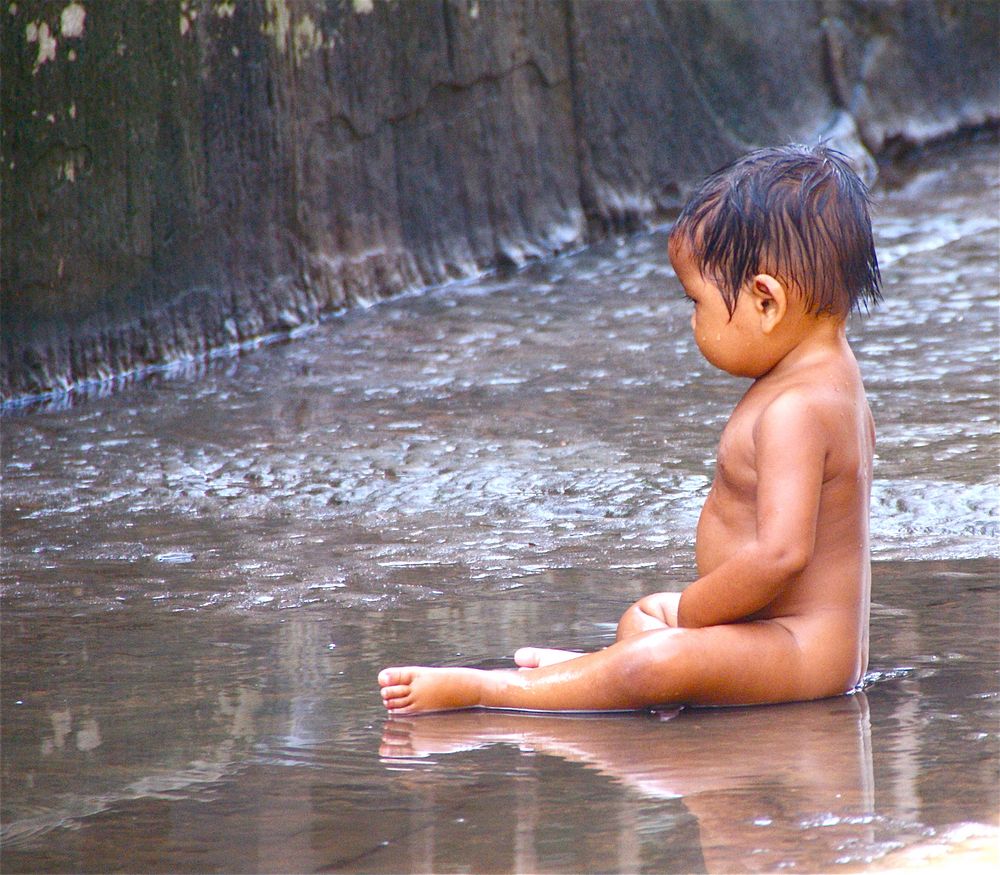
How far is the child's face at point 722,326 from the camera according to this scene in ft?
7.10

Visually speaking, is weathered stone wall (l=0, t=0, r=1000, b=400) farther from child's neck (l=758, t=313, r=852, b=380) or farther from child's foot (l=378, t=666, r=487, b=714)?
child's neck (l=758, t=313, r=852, b=380)

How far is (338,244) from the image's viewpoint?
528cm

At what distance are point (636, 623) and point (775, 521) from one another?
0.91 ft

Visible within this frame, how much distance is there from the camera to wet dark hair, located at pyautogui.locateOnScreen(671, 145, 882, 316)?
2117 millimetres

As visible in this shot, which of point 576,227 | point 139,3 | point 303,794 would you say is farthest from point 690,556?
point 576,227

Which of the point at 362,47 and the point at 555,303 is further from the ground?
the point at 362,47

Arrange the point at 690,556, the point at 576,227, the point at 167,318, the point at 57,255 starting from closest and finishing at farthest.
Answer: the point at 690,556 → the point at 57,255 → the point at 167,318 → the point at 576,227

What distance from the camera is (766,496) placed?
205 centimetres

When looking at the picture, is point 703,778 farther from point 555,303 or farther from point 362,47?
point 362,47

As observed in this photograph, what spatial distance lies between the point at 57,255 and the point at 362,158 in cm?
138

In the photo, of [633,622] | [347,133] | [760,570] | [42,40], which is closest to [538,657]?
[633,622]

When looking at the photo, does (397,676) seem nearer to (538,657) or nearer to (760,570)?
(538,657)

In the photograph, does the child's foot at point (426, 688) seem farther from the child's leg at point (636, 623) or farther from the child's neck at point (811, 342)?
the child's neck at point (811, 342)

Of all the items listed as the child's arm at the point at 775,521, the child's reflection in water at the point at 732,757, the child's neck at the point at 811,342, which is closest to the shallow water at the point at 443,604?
the child's reflection in water at the point at 732,757
